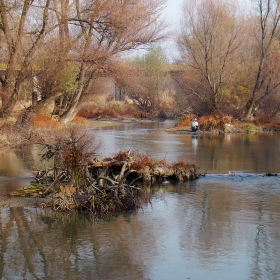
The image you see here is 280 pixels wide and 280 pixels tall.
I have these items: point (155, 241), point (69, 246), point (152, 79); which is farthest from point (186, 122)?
point (69, 246)

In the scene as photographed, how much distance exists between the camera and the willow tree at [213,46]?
40875 millimetres

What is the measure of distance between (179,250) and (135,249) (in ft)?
2.65

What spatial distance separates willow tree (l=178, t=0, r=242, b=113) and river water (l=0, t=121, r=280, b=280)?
27078mm

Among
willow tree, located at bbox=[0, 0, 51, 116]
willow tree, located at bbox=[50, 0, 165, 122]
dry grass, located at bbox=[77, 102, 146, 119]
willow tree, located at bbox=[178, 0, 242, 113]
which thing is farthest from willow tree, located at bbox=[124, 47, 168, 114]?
willow tree, located at bbox=[0, 0, 51, 116]

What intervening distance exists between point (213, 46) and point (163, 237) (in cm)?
3327

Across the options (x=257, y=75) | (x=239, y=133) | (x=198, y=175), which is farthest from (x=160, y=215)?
(x=257, y=75)

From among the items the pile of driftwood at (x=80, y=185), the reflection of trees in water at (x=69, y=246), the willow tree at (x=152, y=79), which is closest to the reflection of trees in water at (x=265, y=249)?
the reflection of trees in water at (x=69, y=246)

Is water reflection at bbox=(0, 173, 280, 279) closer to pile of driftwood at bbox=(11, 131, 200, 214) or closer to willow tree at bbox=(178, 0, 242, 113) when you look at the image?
pile of driftwood at bbox=(11, 131, 200, 214)

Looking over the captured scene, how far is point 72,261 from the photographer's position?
8.35 metres

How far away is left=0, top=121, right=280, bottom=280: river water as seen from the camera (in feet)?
26.2

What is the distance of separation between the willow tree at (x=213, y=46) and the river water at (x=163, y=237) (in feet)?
88.8

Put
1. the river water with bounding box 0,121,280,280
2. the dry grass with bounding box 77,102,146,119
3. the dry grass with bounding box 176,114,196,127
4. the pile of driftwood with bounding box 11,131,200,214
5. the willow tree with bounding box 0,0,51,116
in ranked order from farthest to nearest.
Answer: the dry grass with bounding box 77,102,146,119 → the dry grass with bounding box 176,114,196,127 → the willow tree with bounding box 0,0,51,116 → the pile of driftwood with bounding box 11,131,200,214 → the river water with bounding box 0,121,280,280

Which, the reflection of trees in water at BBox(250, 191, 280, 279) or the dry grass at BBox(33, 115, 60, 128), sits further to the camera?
the dry grass at BBox(33, 115, 60, 128)

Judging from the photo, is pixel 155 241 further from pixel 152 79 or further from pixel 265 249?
pixel 152 79
